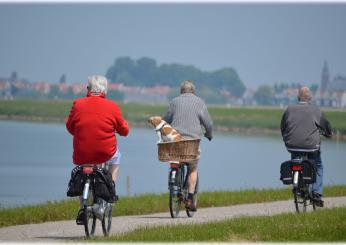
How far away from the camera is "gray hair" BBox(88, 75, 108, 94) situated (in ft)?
37.8

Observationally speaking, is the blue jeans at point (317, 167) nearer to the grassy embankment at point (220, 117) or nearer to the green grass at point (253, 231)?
the green grass at point (253, 231)

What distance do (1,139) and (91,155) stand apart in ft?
191

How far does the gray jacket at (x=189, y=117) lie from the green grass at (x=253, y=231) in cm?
204

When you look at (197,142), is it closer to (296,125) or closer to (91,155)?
(296,125)

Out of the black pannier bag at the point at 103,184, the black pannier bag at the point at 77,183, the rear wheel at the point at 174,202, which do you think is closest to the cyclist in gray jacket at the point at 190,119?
the rear wheel at the point at 174,202

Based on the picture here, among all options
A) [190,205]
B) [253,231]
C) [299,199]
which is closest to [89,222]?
[253,231]

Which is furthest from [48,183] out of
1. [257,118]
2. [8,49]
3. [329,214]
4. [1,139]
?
[8,49]

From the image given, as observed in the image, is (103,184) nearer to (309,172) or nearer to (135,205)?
(309,172)

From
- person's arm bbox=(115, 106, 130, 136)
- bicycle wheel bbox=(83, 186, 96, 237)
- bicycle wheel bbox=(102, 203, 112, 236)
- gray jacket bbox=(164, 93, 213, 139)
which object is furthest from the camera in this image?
gray jacket bbox=(164, 93, 213, 139)

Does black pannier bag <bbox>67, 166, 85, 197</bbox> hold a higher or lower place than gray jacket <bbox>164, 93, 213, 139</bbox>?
lower

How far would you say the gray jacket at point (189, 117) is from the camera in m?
14.8

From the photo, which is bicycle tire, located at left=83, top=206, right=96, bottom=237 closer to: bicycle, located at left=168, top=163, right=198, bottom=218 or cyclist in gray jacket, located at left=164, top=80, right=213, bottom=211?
bicycle, located at left=168, top=163, right=198, bottom=218

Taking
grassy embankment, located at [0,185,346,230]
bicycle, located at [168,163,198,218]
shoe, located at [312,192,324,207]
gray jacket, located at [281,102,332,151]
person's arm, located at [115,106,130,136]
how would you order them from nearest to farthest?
person's arm, located at [115,106,130,136]
bicycle, located at [168,163,198,218]
gray jacket, located at [281,102,332,151]
grassy embankment, located at [0,185,346,230]
shoe, located at [312,192,324,207]

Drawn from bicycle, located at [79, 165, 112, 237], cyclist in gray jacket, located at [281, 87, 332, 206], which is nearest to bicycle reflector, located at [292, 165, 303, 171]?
cyclist in gray jacket, located at [281, 87, 332, 206]
